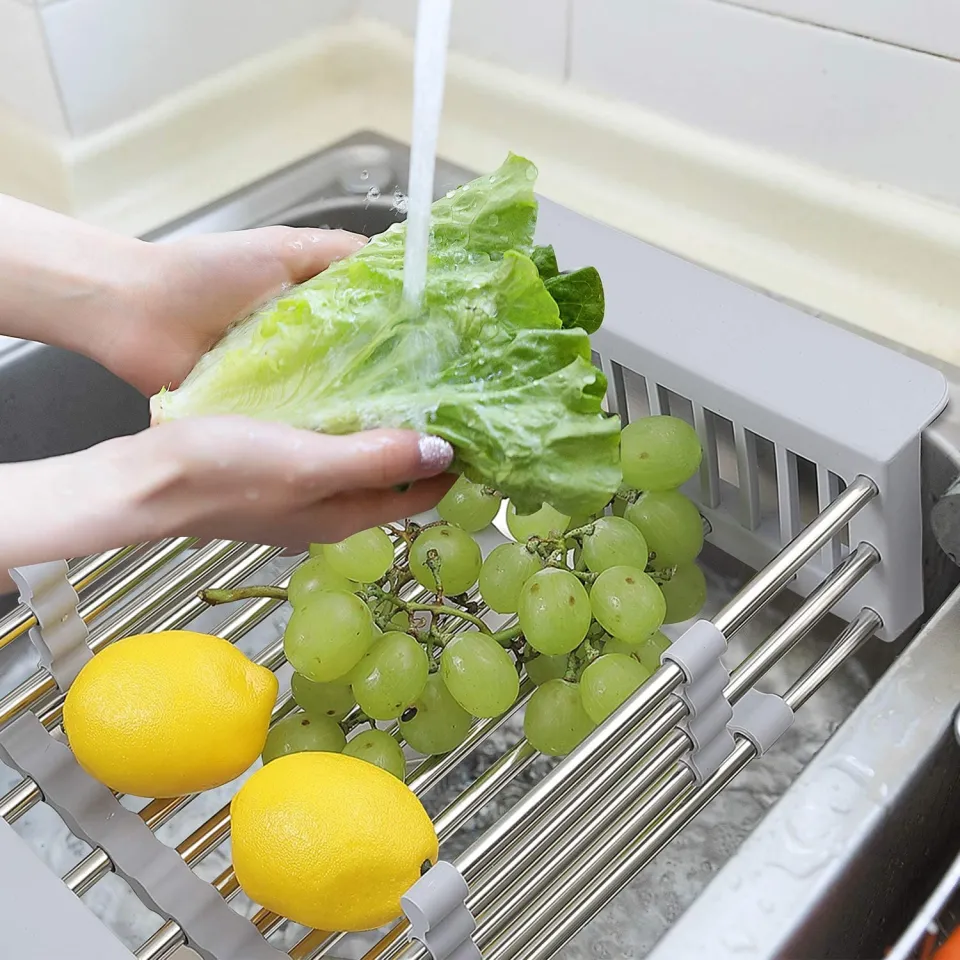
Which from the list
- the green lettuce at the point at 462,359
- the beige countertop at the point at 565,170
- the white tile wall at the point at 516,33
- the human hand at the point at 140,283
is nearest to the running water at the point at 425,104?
the green lettuce at the point at 462,359

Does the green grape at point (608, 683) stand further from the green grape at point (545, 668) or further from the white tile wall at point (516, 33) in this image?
the white tile wall at point (516, 33)

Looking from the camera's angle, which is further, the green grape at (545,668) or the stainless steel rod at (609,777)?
the green grape at (545,668)

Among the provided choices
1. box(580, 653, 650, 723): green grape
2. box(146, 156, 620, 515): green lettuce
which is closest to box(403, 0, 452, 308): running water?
box(146, 156, 620, 515): green lettuce

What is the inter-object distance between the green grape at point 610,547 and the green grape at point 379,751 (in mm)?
154

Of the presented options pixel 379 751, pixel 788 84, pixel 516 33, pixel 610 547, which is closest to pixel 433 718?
pixel 379 751

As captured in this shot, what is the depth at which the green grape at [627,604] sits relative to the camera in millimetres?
575

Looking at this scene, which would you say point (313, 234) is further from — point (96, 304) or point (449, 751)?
point (449, 751)

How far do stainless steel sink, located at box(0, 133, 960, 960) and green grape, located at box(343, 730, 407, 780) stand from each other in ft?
0.39

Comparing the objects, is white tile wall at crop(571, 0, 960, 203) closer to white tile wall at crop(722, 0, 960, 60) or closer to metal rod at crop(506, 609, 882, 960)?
white tile wall at crop(722, 0, 960, 60)

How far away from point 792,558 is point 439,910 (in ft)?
0.86

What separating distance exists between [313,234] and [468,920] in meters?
0.41

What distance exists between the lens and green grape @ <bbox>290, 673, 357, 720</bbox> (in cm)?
61

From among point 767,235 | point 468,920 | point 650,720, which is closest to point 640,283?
point 767,235

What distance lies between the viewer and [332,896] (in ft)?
1.52
